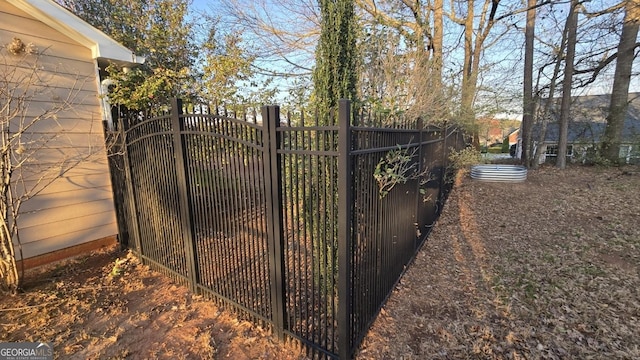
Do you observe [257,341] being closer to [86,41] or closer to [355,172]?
[355,172]

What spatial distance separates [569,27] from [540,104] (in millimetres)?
2611

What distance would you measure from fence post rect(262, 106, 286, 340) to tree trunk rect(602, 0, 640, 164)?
1285 centimetres

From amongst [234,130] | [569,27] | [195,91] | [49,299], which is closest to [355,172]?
[234,130]

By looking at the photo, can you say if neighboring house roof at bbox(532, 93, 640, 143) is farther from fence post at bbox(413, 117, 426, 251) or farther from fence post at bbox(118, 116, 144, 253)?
fence post at bbox(118, 116, 144, 253)

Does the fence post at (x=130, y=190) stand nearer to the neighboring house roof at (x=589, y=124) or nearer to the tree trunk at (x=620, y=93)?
the neighboring house roof at (x=589, y=124)

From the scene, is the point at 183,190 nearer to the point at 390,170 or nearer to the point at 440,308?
the point at 390,170

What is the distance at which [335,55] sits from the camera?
325cm

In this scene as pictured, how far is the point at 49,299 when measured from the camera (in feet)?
10.3

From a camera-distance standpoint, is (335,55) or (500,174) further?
(500,174)

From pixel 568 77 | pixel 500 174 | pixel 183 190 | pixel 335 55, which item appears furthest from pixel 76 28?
pixel 568 77

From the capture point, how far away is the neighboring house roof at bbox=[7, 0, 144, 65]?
3.35 meters

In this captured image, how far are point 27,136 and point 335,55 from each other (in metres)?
4.03

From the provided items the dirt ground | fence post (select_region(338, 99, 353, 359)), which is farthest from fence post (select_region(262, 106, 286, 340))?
fence post (select_region(338, 99, 353, 359))

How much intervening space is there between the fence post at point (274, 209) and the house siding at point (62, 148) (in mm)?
3105
